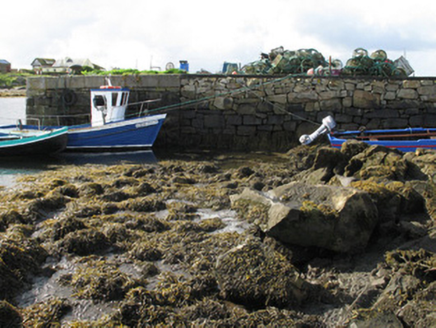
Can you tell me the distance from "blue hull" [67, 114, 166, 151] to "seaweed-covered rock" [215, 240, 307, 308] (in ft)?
35.0

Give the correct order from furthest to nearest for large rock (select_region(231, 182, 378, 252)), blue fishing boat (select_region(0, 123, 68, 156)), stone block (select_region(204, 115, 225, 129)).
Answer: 1. stone block (select_region(204, 115, 225, 129))
2. blue fishing boat (select_region(0, 123, 68, 156))
3. large rock (select_region(231, 182, 378, 252))

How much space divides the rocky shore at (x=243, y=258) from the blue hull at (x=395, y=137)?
3003 mm

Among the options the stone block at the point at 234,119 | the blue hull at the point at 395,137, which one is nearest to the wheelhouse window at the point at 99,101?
the stone block at the point at 234,119

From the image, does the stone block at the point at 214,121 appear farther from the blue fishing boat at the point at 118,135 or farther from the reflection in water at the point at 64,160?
the reflection in water at the point at 64,160

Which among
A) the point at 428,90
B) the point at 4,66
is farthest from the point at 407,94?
the point at 4,66

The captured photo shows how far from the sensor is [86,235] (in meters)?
6.07

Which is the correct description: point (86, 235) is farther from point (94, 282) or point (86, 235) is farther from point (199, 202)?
point (199, 202)

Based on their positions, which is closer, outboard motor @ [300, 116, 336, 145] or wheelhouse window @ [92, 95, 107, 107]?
outboard motor @ [300, 116, 336, 145]

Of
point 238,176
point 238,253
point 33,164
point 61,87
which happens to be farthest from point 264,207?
point 61,87

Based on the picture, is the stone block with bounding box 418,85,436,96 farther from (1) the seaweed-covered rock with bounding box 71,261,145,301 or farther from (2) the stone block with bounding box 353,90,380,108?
(1) the seaweed-covered rock with bounding box 71,261,145,301

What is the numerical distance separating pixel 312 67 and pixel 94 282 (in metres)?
13.6

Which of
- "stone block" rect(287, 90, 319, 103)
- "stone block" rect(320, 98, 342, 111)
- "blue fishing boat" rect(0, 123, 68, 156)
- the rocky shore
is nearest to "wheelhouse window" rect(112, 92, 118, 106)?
"blue fishing boat" rect(0, 123, 68, 156)

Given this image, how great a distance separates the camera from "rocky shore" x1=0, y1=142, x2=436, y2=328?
4199 mm

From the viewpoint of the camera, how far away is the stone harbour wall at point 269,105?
14602mm
